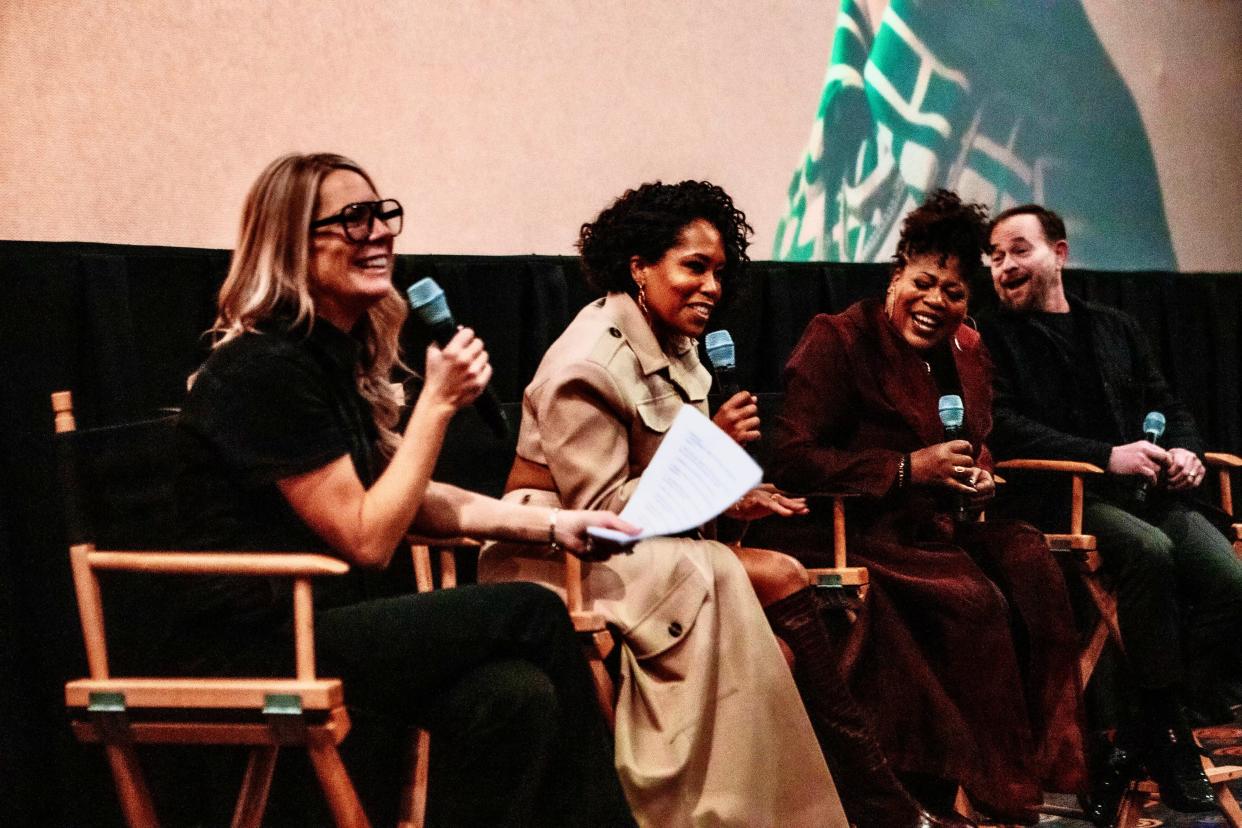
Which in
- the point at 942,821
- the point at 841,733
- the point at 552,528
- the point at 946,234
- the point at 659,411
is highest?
the point at 946,234

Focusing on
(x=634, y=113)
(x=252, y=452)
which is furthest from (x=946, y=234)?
(x=252, y=452)

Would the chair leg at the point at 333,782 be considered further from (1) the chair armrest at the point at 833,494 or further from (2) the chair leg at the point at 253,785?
(1) the chair armrest at the point at 833,494

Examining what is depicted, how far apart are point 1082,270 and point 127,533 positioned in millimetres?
3278

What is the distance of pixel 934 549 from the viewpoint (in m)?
3.04

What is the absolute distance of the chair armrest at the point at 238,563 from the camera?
179 cm

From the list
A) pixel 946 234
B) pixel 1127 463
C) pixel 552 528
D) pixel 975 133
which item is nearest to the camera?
pixel 552 528

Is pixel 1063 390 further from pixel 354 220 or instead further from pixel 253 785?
pixel 253 785

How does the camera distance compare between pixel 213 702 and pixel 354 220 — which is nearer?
pixel 213 702

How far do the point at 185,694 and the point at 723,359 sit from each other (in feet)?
4.12

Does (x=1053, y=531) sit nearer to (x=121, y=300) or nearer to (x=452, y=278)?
(x=452, y=278)

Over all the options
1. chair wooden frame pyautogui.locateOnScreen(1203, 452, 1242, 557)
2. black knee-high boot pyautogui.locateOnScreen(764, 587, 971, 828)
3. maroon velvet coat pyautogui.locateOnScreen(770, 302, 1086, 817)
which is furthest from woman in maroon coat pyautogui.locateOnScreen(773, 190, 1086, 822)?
chair wooden frame pyautogui.locateOnScreen(1203, 452, 1242, 557)

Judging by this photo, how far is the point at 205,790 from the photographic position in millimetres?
2732

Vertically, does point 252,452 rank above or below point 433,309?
below

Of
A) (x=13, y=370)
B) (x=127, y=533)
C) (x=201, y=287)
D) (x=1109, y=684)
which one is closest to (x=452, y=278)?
(x=201, y=287)
